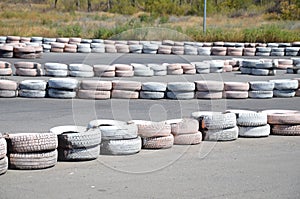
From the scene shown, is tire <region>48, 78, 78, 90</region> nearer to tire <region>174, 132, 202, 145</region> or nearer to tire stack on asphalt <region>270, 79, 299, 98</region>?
tire <region>174, 132, 202, 145</region>

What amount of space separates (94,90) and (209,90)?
2.31 meters

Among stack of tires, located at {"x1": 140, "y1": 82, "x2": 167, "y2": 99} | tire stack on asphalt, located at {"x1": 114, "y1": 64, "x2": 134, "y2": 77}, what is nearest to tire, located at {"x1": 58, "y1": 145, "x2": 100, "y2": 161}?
stack of tires, located at {"x1": 140, "y1": 82, "x2": 167, "y2": 99}

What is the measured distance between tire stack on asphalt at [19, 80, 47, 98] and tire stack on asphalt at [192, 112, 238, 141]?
13.8ft

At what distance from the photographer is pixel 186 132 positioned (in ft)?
25.3

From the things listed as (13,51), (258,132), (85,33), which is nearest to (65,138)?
(258,132)

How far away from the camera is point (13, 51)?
19.3 metres

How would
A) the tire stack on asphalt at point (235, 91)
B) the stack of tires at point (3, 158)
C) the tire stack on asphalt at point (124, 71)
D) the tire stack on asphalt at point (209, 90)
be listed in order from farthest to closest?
1. the tire stack on asphalt at point (124, 71)
2. the tire stack on asphalt at point (235, 91)
3. the tire stack on asphalt at point (209, 90)
4. the stack of tires at point (3, 158)

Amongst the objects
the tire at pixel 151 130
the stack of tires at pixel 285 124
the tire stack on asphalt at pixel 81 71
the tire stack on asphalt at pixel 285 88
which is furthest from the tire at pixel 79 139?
the tire stack on asphalt at pixel 81 71

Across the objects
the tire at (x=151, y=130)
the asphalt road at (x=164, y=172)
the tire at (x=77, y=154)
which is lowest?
the asphalt road at (x=164, y=172)

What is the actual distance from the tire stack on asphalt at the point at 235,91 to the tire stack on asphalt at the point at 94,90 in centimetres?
238

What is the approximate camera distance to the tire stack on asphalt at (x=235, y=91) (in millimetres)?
12141

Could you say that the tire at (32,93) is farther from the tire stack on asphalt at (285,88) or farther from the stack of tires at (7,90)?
the tire stack on asphalt at (285,88)

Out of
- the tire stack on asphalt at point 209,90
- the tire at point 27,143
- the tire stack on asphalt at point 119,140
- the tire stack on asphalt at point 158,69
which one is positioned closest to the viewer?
the tire at point 27,143

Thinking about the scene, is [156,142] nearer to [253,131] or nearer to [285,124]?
[253,131]
